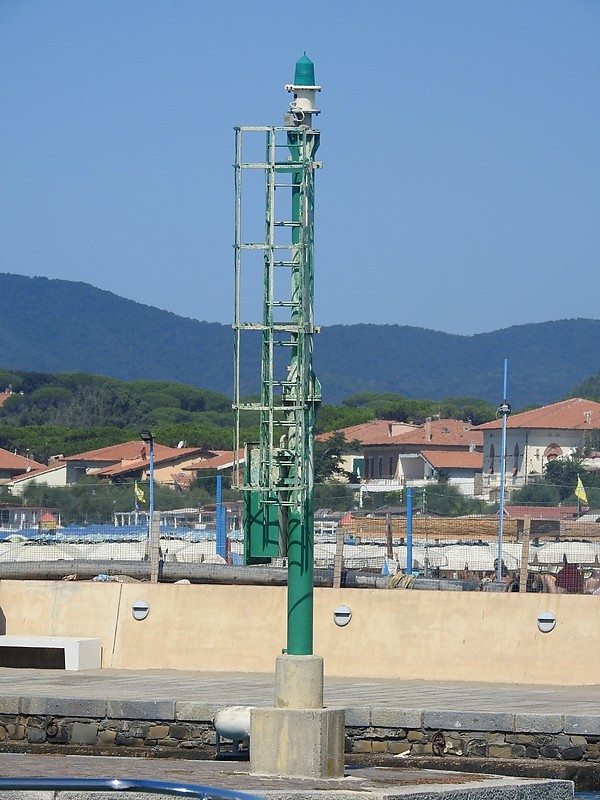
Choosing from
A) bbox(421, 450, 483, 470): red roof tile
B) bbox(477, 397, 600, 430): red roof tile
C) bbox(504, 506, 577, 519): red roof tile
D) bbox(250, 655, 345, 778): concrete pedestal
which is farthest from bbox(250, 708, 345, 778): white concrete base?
bbox(477, 397, 600, 430): red roof tile

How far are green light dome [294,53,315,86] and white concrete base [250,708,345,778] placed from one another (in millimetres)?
4783

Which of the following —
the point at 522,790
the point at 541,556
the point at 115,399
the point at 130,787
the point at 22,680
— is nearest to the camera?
the point at 130,787

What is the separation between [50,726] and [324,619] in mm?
4391

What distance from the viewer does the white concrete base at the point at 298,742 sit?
11.3 metres

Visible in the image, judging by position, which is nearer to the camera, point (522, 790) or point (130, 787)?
point (130, 787)

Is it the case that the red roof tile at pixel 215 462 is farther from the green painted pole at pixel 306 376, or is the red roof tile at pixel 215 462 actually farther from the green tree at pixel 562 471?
the green painted pole at pixel 306 376

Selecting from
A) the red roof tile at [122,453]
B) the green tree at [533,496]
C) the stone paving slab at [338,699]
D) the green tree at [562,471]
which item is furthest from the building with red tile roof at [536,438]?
the stone paving slab at [338,699]

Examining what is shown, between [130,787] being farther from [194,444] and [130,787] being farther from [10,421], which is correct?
[10,421]

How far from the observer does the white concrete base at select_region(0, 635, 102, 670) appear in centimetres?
1909

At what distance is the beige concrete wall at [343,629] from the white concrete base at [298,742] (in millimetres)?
7113

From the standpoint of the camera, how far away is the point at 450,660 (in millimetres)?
18469

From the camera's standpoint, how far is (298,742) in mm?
11297

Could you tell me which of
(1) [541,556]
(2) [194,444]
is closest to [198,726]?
(1) [541,556]

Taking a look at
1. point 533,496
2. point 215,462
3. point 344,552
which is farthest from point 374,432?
point 344,552
